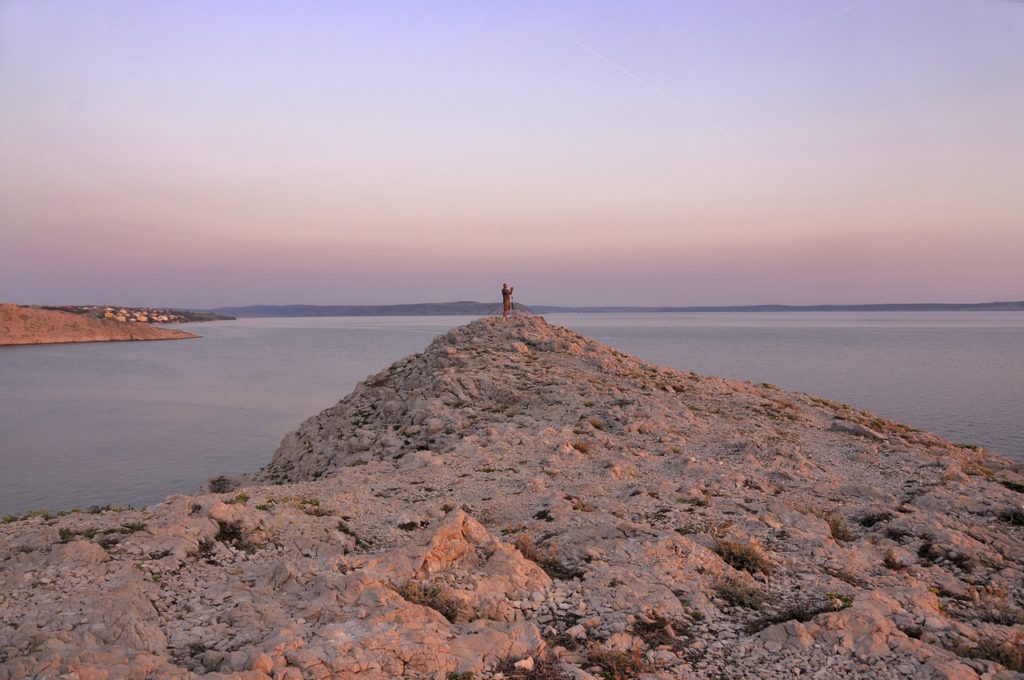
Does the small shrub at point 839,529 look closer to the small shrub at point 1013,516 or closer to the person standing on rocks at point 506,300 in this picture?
the small shrub at point 1013,516

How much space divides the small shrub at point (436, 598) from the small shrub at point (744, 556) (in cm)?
445

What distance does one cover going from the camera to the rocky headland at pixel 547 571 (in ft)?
21.2

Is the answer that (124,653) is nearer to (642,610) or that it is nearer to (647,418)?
(642,610)

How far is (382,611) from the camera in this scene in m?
6.95

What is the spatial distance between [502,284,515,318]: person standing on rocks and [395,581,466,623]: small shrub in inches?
962

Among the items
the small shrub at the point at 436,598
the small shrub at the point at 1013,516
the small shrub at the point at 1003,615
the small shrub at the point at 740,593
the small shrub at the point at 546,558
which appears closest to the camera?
the small shrub at the point at 436,598

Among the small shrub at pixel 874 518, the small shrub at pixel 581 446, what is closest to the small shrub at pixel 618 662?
the small shrub at pixel 874 518

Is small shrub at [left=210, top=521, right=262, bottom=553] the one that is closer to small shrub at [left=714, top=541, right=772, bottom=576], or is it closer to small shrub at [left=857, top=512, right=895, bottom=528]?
small shrub at [left=714, top=541, right=772, bottom=576]

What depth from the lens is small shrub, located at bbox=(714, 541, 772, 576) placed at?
29.8 ft

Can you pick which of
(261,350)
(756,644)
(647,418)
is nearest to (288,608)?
(756,644)

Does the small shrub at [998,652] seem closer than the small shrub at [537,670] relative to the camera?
No

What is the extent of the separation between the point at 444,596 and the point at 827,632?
4664mm

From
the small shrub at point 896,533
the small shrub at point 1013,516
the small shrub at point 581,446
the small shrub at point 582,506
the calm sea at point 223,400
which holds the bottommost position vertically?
the calm sea at point 223,400

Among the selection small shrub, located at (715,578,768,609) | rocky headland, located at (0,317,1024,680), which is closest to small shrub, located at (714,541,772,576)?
rocky headland, located at (0,317,1024,680)
